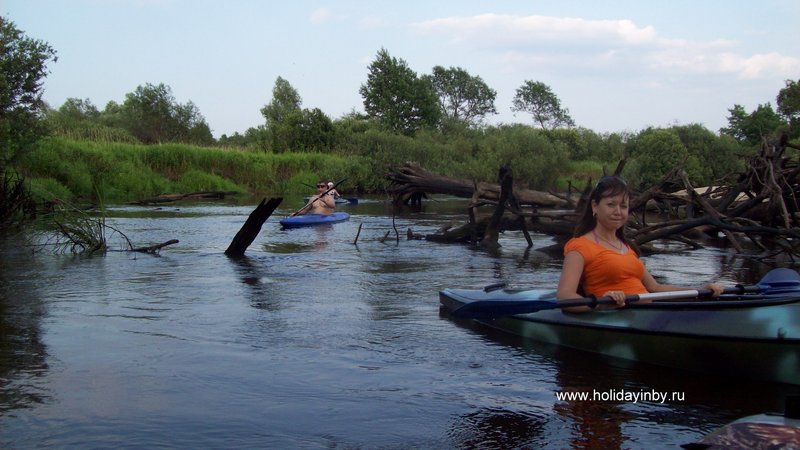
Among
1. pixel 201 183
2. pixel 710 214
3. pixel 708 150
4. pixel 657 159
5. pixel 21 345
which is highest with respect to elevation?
pixel 708 150

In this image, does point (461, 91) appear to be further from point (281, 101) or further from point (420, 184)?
point (420, 184)

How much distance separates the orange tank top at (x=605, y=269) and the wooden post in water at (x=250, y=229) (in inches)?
234

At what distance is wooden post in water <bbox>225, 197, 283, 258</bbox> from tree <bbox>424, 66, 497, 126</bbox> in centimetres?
6915

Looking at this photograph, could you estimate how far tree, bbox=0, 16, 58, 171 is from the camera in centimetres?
1697

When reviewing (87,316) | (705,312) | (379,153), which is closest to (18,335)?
(87,316)

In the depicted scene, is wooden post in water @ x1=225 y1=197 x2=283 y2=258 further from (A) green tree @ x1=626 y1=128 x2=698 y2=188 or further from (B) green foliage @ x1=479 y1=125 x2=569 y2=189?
(A) green tree @ x1=626 y1=128 x2=698 y2=188

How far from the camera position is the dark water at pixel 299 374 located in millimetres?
4090

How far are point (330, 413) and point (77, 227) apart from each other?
Answer: 318 inches

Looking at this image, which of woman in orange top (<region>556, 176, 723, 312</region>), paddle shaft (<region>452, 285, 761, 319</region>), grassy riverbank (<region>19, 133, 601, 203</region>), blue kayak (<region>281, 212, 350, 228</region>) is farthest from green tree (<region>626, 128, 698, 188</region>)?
woman in orange top (<region>556, 176, 723, 312</region>)

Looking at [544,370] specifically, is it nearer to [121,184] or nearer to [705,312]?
[705,312]

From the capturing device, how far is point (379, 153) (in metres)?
34.8

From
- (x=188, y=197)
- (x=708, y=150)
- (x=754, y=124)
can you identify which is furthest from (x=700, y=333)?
(x=754, y=124)

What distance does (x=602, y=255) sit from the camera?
5086 millimetres

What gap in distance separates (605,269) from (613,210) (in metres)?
0.41
